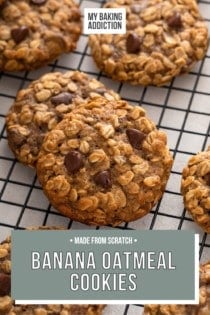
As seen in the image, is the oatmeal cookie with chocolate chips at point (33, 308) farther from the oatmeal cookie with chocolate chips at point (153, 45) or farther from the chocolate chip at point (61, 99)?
the oatmeal cookie with chocolate chips at point (153, 45)

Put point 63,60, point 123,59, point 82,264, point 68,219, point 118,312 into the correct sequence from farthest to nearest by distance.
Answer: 1. point 63,60
2. point 123,59
3. point 68,219
4. point 118,312
5. point 82,264

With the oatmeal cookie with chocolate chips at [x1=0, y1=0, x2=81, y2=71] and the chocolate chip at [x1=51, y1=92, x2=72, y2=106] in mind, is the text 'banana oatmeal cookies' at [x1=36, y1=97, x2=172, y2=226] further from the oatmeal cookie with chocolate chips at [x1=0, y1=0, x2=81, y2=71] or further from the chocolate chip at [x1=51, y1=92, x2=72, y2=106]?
the oatmeal cookie with chocolate chips at [x1=0, y1=0, x2=81, y2=71]

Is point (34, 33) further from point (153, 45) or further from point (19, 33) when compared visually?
point (153, 45)

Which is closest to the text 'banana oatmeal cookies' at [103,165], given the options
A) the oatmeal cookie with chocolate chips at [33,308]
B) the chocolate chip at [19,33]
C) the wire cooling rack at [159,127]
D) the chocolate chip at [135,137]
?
the chocolate chip at [135,137]

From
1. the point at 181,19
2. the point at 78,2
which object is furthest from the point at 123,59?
the point at 78,2

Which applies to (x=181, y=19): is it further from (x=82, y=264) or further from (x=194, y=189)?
(x=82, y=264)

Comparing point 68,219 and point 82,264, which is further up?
point 82,264
